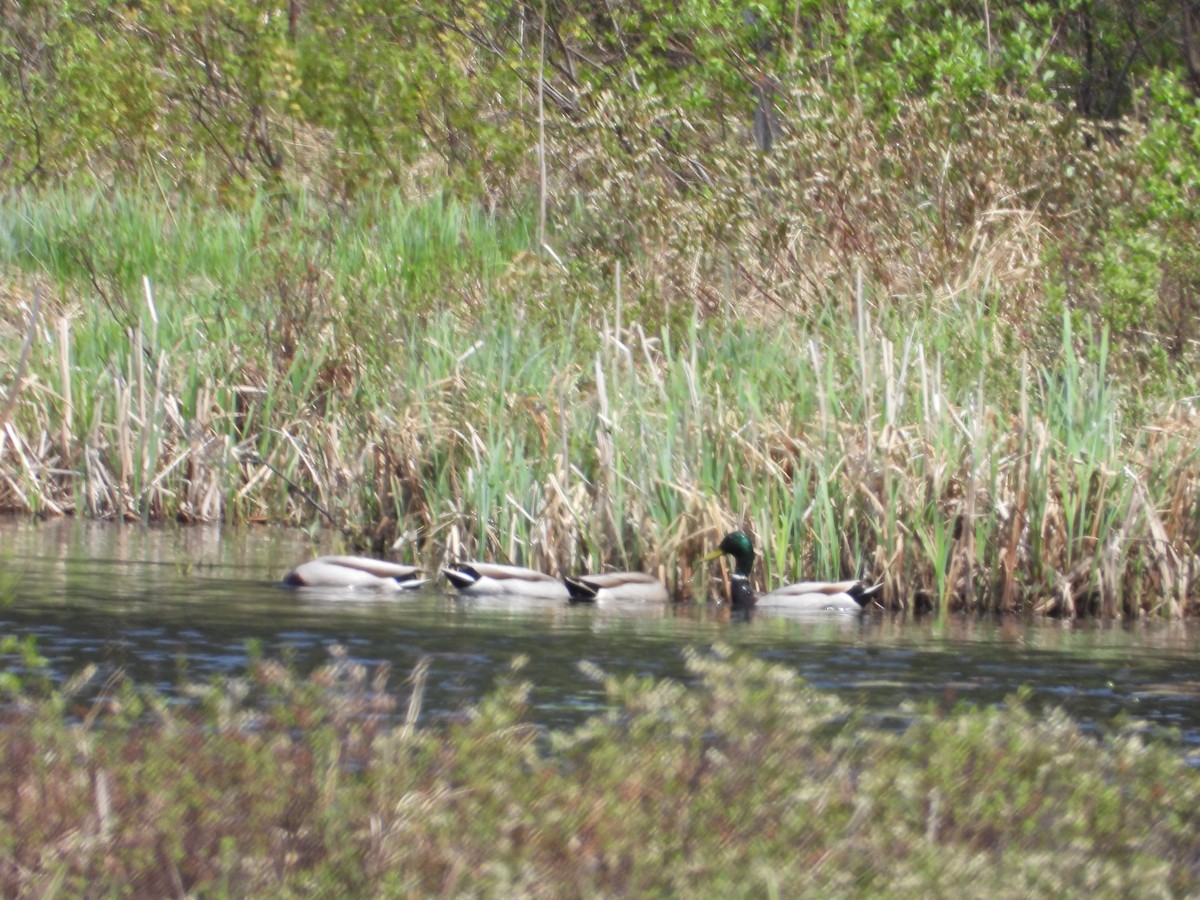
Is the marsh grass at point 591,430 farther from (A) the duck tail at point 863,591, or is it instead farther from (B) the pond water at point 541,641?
(B) the pond water at point 541,641

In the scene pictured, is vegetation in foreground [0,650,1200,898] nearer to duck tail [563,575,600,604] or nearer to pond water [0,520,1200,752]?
pond water [0,520,1200,752]

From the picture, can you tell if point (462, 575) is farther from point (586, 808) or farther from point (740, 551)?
point (586, 808)

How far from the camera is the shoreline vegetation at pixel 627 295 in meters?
10.9

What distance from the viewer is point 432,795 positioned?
453 centimetres

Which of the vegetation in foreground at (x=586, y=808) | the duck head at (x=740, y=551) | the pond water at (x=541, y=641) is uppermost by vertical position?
the duck head at (x=740, y=551)

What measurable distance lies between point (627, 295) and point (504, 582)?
4.59m

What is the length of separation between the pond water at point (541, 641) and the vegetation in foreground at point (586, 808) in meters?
2.00

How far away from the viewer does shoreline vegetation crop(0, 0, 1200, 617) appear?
10891 mm

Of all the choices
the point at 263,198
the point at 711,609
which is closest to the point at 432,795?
the point at 711,609

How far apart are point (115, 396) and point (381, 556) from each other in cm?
203

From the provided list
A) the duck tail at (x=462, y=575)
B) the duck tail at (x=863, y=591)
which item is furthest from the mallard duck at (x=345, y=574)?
the duck tail at (x=863, y=591)

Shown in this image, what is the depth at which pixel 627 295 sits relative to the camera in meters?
14.7

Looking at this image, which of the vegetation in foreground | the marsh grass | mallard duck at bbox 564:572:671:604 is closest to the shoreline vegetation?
the marsh grass

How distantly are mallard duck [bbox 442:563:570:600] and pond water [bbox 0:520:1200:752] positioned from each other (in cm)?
15
